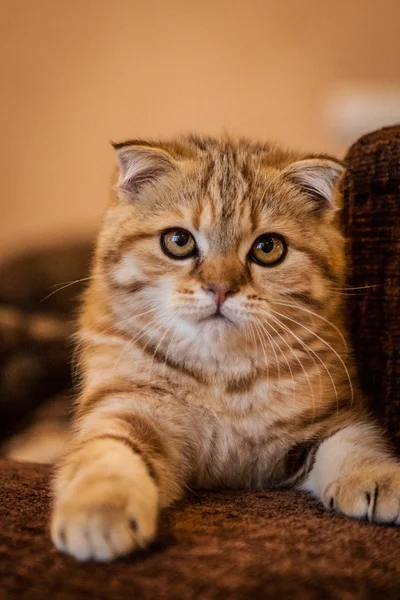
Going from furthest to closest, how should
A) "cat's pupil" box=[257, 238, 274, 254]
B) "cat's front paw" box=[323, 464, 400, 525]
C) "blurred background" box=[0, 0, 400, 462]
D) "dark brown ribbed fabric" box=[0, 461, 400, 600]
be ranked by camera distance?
"blurred background" box=[0, 0, 400, 462] → "cat's pupil" box=[257, 238, 274, 254] → "cat's front paw" box=[323, 464, 400, 525] → "dark brown ribbed fabric" box=[0, 461, 400, 600]

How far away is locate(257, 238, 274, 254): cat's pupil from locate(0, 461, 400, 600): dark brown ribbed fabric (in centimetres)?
42

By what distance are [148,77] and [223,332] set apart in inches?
72.5

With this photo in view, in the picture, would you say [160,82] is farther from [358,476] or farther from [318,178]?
[358,476]

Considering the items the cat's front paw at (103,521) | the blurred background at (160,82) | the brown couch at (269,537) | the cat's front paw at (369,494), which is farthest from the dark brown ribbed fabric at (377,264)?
the blurred background at (160,82)

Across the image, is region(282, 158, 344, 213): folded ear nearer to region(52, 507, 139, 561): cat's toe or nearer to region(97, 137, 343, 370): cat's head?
region(97, 137, 343, 370): cat's head

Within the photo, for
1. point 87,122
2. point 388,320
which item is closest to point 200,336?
point 388,320

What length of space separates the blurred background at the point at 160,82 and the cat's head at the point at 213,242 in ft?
4.06

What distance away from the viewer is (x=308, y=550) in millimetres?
778

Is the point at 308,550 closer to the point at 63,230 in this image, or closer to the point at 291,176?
the point at 291,176

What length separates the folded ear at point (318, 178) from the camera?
1156mm

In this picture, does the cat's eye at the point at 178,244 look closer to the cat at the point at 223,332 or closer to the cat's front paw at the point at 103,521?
the cat at the point at 223,332

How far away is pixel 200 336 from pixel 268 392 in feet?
0.52

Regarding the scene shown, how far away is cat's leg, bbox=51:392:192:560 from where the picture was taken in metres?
0.74

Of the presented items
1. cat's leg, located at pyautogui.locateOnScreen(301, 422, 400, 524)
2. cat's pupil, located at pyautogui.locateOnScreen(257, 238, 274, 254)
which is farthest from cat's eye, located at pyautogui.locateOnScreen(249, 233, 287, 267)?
cat's leg, located at pyautogui.locateOnScreen(301, 422, 400, 524)
